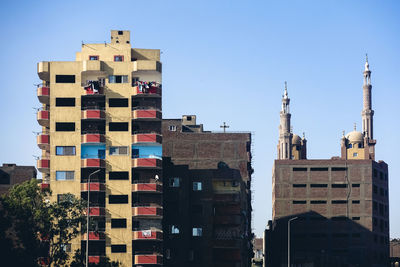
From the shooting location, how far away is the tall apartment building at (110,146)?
110312mm

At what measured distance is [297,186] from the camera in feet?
646

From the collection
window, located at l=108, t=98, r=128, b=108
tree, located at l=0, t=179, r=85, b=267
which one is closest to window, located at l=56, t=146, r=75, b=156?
window, located at l=108, t=98, r=128, b=108

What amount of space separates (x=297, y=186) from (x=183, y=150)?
62.9 meters

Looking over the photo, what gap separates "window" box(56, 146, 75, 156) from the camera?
11181 centimetres

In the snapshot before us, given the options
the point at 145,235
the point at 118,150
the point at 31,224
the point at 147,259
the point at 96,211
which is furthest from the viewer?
the point at 118,150

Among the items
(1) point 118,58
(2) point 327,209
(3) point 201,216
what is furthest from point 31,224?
(2) point 327,209

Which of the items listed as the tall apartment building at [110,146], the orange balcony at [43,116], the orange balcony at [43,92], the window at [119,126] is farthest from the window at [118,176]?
the orange balcony at [43,92]

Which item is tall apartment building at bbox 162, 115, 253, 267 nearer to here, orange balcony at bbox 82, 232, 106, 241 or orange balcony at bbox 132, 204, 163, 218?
orange balcony at bbox 132, 204, 163, 218

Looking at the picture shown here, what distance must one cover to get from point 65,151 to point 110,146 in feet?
19.5

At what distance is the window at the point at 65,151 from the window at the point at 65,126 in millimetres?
2279

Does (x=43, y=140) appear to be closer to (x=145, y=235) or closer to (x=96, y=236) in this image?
(x=96, y=236)

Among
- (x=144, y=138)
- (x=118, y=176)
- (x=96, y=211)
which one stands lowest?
(x=96, y=211)

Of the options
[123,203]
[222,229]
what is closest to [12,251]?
[123,203]

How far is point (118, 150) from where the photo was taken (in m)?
112
